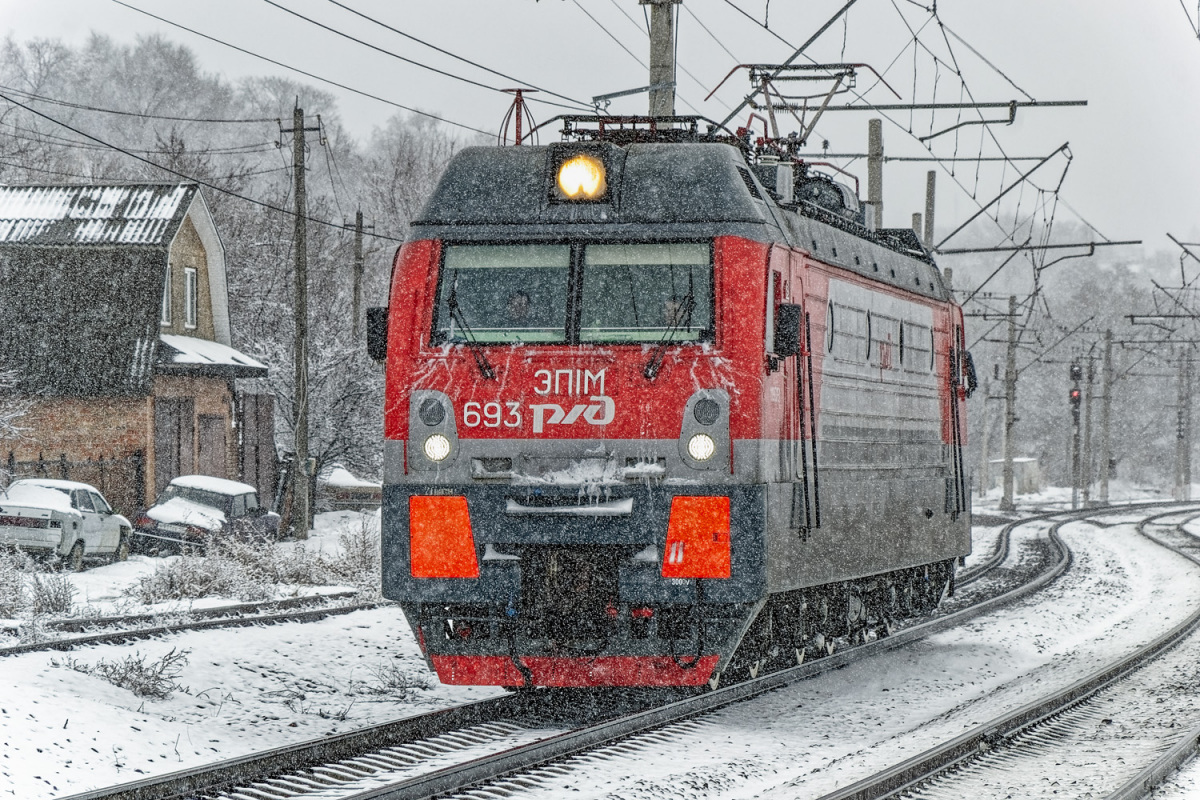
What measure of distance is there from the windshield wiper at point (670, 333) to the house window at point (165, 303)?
2273 cm

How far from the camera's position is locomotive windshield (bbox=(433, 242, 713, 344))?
10008mm

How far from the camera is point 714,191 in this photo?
10211mm

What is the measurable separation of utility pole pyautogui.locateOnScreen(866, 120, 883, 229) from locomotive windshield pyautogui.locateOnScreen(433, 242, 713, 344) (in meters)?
15.4

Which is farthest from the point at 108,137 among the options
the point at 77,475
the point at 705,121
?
the point at 705,121

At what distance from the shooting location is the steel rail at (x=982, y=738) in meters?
7.95

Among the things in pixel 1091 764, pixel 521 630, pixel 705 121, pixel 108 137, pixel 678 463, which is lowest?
pixel 1091 764

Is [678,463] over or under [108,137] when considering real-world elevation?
under

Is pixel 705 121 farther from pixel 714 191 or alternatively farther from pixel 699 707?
pixel 699 707

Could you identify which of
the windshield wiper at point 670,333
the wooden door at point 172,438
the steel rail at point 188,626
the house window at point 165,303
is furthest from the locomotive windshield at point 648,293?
the wooden door at point 172,438

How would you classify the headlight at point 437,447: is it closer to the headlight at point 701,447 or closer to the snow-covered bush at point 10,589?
the headlight at point 701,447

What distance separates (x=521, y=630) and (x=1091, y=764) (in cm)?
331

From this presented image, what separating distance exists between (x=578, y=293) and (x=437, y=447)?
4.14ft

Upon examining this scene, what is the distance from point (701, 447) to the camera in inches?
382

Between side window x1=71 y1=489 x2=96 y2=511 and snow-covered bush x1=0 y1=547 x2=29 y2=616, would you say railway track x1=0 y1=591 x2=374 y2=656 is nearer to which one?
snow-covered bush x1=0 y1=547 x2=29 y2=616
